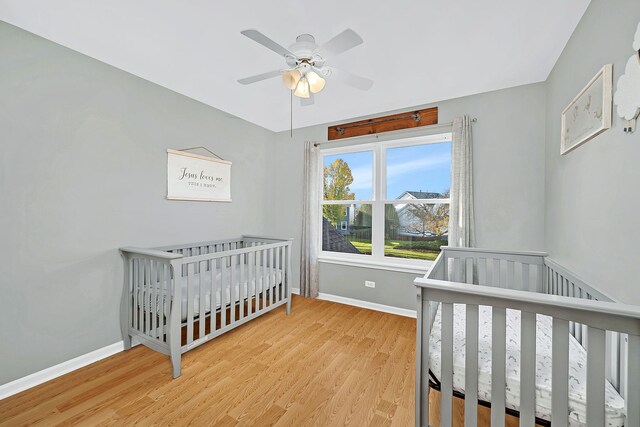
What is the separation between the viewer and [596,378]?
0.92 m

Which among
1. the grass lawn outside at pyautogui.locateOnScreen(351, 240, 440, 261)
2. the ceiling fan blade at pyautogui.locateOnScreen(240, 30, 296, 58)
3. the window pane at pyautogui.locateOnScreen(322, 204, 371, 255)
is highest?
the ceiling fan blade at pyautogui.locateOnScreen(240, 30, 296, 58)

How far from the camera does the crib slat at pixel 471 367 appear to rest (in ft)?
3.61

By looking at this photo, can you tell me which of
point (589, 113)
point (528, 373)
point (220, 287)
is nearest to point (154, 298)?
point (220, 287)

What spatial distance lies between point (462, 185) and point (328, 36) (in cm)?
183

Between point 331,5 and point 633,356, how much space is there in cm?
205

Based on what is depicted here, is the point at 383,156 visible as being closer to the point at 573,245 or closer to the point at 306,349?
the point at 573,245

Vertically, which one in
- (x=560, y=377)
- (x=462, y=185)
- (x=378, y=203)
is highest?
(x=462, y=185)

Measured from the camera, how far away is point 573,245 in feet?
5.56

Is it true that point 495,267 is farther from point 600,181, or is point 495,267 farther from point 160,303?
point 160,303

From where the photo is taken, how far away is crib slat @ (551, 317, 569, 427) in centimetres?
96

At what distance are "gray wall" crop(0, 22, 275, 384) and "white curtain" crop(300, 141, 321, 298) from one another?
152cm

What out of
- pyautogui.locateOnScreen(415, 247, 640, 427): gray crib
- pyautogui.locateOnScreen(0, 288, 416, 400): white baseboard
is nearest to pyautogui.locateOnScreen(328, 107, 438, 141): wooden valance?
pyautogui.locateOnScreen(415, 247, 640, 427): gray crib

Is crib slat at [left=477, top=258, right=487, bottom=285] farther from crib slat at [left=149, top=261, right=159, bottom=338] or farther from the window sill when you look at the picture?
crib slat at [left=149, top=261, right=159, bottom=338]

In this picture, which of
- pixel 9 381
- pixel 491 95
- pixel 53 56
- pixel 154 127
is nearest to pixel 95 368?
pixel 9 381
